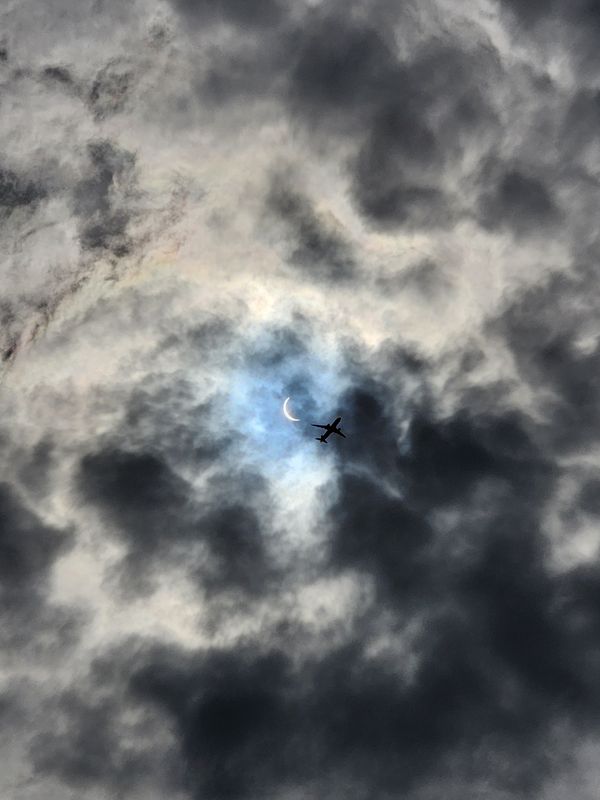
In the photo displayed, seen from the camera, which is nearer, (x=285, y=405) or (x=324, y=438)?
(x=324, y=438)
